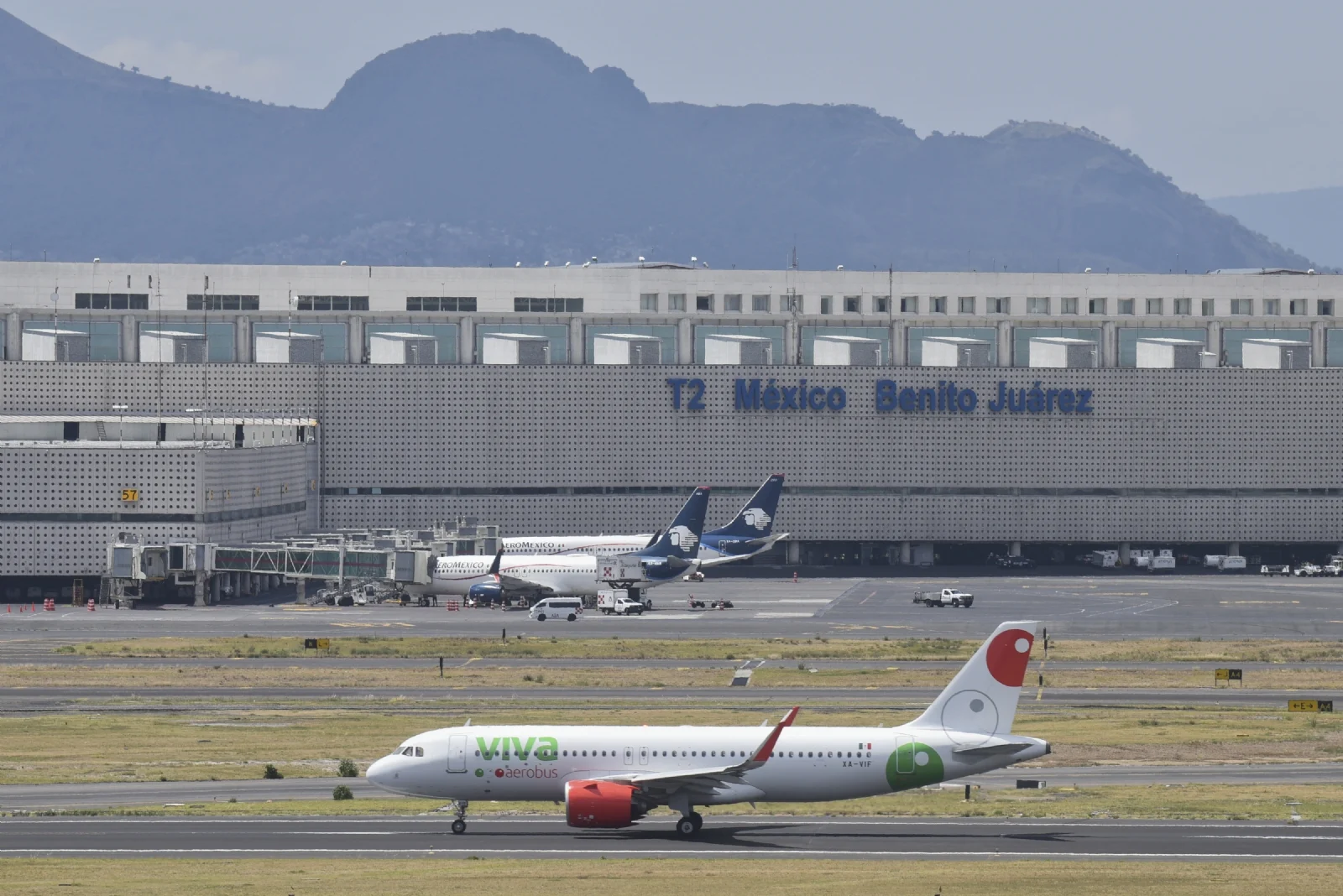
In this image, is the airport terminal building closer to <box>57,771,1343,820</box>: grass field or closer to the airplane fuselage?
<box>57,771,1343,820</box>: grass field

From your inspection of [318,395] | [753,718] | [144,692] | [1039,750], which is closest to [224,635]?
[144,692]

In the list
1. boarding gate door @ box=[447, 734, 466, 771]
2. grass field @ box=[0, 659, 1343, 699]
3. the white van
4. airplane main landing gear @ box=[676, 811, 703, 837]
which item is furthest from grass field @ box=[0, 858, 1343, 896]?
the white van

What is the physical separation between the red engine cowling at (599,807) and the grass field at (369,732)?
50.1 ft

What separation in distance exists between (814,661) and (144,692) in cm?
3496

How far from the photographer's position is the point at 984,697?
57062 millimetres

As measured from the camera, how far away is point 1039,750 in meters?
56.2

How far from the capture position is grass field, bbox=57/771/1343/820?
193 feet

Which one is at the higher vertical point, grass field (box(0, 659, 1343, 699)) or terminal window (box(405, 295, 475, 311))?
terminal window (box(405, 295, 475, 311))

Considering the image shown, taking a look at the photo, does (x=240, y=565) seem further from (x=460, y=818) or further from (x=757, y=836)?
(x=757, y=836)

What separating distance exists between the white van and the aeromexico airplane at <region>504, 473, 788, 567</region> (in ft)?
59.7

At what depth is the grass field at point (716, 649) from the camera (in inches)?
4043

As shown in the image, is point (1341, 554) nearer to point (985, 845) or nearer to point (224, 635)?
point (224, 635)

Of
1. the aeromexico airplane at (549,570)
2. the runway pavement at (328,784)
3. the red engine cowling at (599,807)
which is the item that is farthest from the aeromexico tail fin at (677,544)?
the red engine cowling at (599,807)

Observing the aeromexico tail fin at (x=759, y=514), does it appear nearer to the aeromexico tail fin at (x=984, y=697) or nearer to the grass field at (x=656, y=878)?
the aeromexico tail fin at (x=984, y=697)
